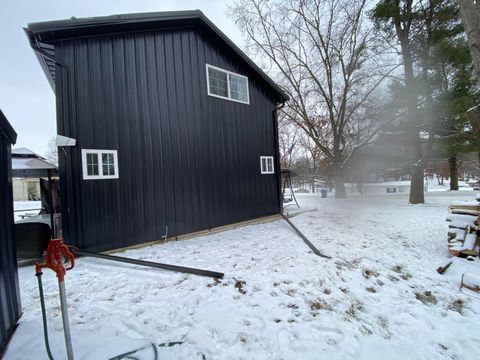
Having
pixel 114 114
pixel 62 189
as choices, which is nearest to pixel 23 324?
pixel 62 189

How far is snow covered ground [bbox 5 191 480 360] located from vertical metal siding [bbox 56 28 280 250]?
38.3 inches

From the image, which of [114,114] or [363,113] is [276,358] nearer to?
[114,114]

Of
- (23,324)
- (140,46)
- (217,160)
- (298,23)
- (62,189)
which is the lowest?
(23,324)

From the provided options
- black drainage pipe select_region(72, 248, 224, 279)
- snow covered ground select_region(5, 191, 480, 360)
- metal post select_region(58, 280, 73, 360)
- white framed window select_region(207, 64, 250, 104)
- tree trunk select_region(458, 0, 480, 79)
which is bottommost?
snow covered ground select_region(5, 191, 480, 360)

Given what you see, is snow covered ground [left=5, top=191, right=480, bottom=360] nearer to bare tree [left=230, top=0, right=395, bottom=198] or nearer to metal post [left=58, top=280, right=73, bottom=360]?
metal post [left=58, top=280, right=73, bottom=360]

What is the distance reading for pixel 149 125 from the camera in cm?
573

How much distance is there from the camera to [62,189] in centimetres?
466

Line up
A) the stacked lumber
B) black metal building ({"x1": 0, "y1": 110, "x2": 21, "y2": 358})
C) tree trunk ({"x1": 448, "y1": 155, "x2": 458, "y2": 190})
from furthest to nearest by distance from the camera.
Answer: tree trunk ({"x1": 448, "y1": 155, "x2": 458, "y2": 190}), the stacked lumber, black metal building ({"x1": 0, "y1": 110, "x2": 21, "y2": 358})

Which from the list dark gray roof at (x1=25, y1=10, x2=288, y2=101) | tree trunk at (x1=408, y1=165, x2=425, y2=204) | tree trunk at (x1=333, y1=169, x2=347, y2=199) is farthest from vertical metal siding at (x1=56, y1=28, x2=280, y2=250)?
tree trunk at (x1=333, y1=169, x2=347, y2=199)

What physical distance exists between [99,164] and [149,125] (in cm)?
147

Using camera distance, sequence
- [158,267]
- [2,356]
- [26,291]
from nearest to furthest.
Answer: [2,356] < [26,291] < [158,267]

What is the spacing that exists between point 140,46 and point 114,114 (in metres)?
1.94

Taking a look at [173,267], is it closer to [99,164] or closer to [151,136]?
[99,164]

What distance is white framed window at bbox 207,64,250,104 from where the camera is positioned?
718 centimetres
